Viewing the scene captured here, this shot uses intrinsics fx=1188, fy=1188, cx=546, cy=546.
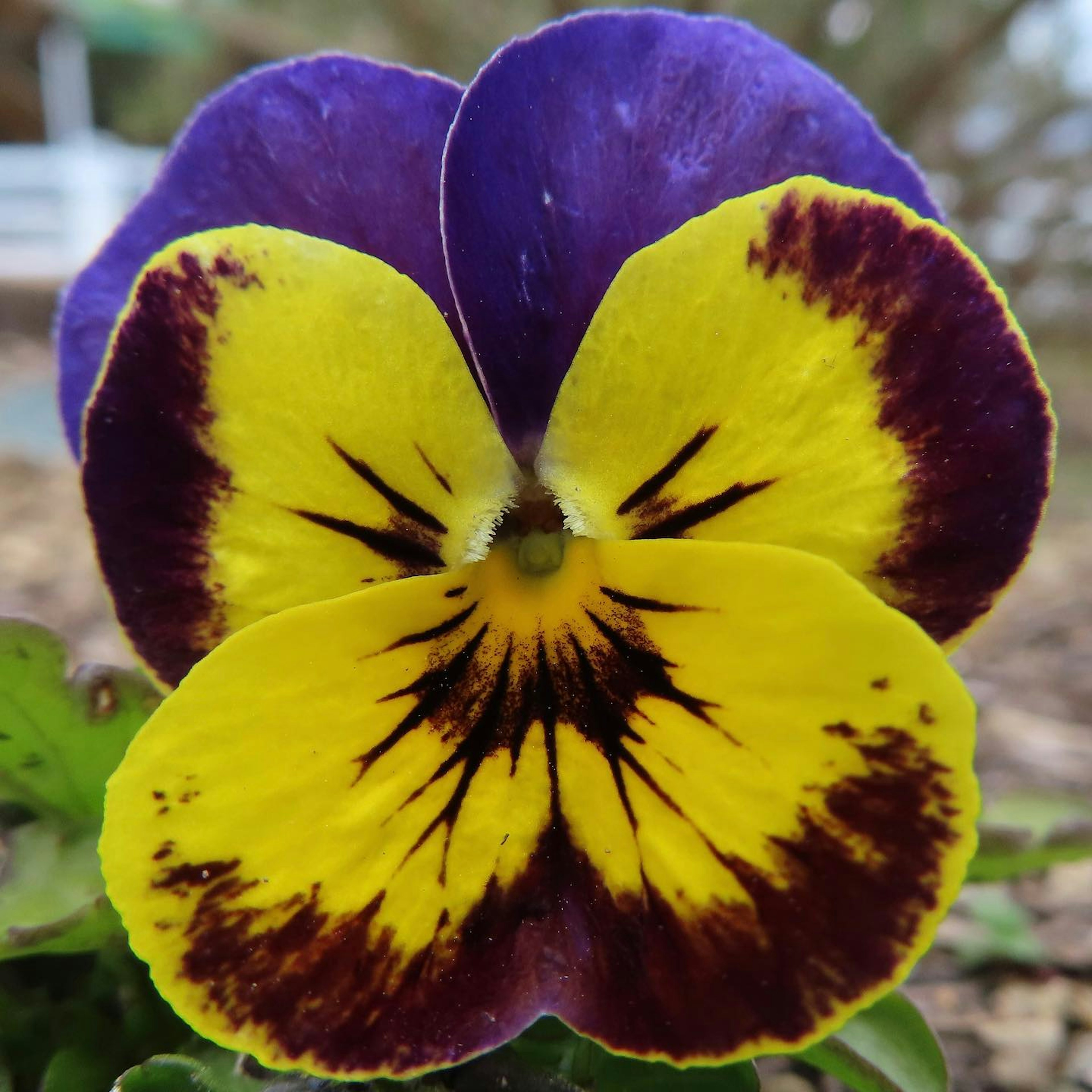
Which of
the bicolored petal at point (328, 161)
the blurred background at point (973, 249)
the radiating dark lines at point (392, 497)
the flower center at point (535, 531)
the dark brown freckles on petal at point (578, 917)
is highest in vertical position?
the bicolored petal at point (328, 161)

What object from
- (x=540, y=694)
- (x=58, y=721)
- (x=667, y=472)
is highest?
(x=667, y=472)

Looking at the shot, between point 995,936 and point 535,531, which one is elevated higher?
point 535,531

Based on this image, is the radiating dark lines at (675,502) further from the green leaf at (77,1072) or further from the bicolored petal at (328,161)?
the green leaf at (77,1072)

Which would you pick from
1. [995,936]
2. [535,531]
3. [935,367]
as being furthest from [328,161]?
[995,936]

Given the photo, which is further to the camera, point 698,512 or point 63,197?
point 63,197

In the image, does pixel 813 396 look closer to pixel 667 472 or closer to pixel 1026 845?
pixel 667 472

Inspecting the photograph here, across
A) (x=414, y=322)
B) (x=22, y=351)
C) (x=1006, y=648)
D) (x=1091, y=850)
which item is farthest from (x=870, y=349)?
(x=22, y=351)

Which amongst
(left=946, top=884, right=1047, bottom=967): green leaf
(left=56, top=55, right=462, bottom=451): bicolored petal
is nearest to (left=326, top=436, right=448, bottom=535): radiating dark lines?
(left=56, top=55, right=462, bottom=451): bicolored petal

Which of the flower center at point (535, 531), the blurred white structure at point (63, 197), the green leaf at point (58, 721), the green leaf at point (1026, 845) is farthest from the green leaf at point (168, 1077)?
the blurred white structure at point (63, 197)
